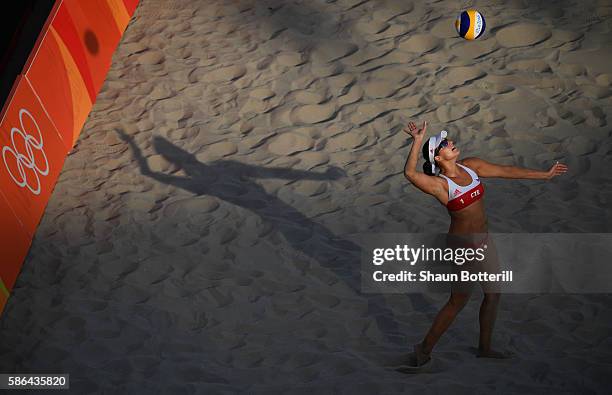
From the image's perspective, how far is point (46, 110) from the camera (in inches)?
363

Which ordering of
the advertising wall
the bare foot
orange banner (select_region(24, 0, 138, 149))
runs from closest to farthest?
the bare foot → the advertising wall → orange banner (select_region(24, 0, 138, 149))

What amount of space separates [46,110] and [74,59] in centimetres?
79

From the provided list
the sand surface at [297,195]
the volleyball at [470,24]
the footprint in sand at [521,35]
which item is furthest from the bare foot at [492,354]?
the footprint in sand at [521,35]

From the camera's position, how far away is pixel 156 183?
930 centimetres

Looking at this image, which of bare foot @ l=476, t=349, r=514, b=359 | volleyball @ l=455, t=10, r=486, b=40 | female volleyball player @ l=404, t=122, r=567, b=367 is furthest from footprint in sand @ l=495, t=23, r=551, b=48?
bare foot @ l=476, t=349, r=514, b=359

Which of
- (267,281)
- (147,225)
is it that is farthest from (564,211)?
(147,225)

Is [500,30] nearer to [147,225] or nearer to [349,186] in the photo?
[349,186]

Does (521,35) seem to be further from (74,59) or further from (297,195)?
(74,59)

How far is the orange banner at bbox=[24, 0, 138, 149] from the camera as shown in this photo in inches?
362

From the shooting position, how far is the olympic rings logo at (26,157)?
27.8 feet

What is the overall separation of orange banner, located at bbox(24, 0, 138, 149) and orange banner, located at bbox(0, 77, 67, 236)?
0.17 m

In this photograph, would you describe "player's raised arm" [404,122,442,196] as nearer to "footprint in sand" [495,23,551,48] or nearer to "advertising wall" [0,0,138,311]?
"advertising wall" [0,0,138,311]

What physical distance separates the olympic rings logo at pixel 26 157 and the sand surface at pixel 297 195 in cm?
31

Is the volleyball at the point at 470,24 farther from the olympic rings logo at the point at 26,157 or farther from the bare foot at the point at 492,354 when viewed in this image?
the olympic rings logo at the point at 26,157
